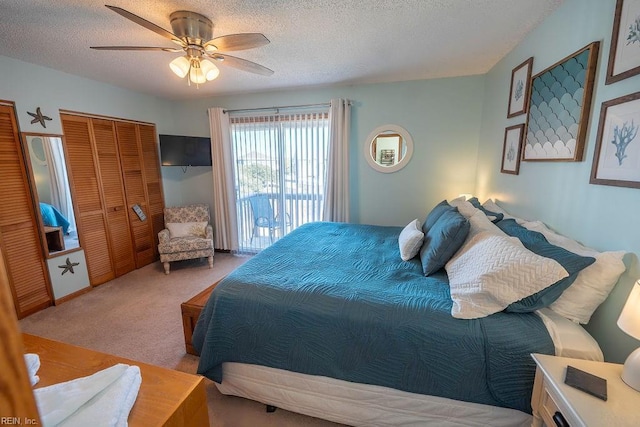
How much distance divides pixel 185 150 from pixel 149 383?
3.40 metres

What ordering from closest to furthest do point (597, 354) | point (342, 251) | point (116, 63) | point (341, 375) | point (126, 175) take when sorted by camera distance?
point (597, 354), point (341, 375), point (342, 251), point (116, 63), point (126, 175)

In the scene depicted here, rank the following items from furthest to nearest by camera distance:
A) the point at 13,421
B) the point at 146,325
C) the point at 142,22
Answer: the point at 146,325 < the point at 142,22 < the point at 13,421

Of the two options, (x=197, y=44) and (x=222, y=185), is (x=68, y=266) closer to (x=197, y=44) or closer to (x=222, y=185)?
(x=222, y=185)

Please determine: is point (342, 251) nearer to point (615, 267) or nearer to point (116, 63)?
point (615, 267)

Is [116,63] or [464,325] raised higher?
[116,63]

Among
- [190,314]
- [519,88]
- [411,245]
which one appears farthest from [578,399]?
[519,88]

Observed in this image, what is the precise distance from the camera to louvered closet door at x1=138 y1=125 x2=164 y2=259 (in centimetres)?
375

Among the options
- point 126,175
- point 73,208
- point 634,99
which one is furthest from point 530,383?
point 126,175

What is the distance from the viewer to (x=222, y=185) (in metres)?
3.98

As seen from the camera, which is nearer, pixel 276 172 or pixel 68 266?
pixel 68 266

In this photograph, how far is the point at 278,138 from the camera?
3.73 metres

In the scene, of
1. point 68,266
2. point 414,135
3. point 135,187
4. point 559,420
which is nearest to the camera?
point 559,420

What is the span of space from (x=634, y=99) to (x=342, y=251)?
1758 mm

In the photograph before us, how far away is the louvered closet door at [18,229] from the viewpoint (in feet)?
7.93
